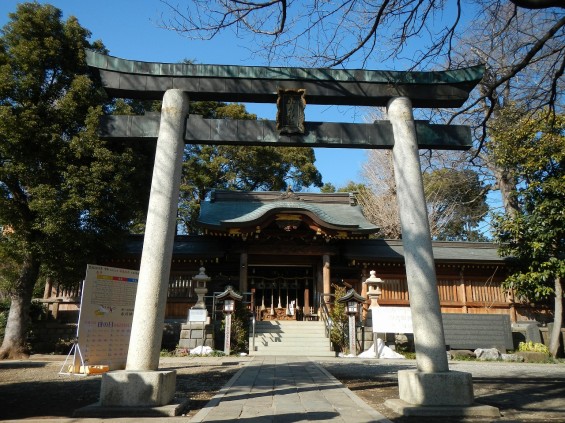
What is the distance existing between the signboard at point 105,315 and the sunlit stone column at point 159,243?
3.16m

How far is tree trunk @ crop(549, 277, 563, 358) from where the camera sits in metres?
14.5

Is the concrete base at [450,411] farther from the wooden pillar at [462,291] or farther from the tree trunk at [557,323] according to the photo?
the wooden pillar at [462,291]

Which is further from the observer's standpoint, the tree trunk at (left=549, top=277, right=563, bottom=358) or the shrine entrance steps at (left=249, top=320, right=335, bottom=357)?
the tree trunk at (left=549, top=277, right=563, bottom=358)

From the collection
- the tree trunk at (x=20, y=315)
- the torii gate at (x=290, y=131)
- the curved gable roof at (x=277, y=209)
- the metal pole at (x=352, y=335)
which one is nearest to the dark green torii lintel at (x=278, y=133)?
the torii gate at (x=290, y=131)

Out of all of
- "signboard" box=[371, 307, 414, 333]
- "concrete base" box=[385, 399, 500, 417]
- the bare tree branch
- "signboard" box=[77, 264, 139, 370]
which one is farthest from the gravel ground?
the bare tree branch

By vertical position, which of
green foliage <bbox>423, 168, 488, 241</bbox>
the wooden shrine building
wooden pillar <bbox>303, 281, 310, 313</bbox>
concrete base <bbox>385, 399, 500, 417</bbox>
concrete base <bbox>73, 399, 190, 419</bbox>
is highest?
green foliage <bbox>423, 168, 488, 241</bbox>

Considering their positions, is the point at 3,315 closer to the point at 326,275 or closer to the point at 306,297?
the point at 306,297

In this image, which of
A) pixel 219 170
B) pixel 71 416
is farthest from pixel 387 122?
pixel 219 170

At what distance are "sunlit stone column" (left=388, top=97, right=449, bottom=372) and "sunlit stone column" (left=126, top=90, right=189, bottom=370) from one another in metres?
3.24

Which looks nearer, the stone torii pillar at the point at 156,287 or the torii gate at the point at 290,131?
the stone torii pillar at the point at 156,287

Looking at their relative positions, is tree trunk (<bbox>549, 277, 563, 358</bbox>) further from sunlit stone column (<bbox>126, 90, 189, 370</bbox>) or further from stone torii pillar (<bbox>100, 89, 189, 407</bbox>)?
sunlit stone column (<bbox>126, 90, 189, 370</bbox>)

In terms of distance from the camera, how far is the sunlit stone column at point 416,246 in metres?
5.44

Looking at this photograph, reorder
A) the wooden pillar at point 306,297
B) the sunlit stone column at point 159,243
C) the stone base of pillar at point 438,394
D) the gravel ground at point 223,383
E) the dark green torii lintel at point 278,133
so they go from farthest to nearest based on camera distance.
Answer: the wooden pillar at point 306,297 → the dark green torii lintel at point 278,133 → the sunlit stone column at point 159,243 → the gravel ground at point 223,383 → the stone base of pillar at point 438,394

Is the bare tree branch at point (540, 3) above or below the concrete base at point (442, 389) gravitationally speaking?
above
